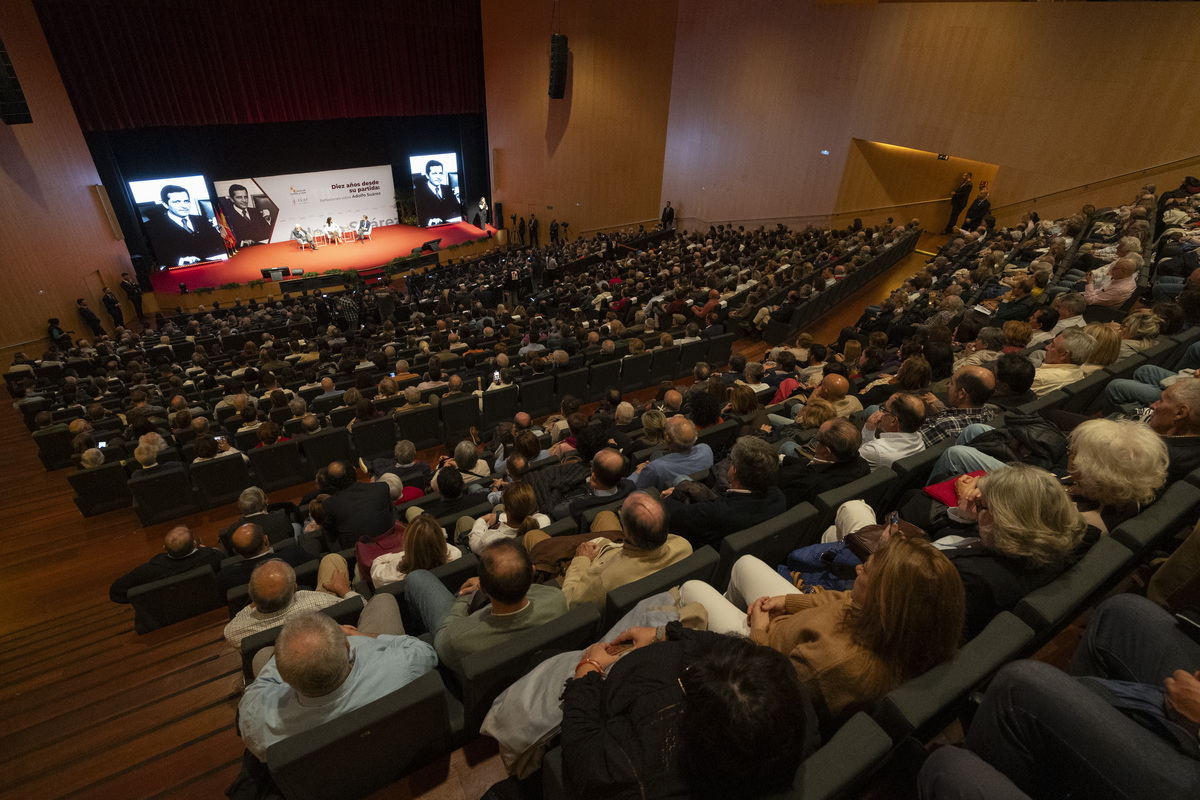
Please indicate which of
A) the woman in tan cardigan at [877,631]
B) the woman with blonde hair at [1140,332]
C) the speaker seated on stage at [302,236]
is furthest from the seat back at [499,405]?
the speaker seated on stage at [302,236]

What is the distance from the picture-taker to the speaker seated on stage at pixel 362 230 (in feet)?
67.7

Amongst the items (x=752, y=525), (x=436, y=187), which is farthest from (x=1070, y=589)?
(x=436, y=187)

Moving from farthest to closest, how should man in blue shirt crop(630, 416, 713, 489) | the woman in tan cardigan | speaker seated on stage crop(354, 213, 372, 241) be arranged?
speaker seated on stage crop(354, 213, 372, 241)
man in blue shirt crop(630, 416, 713, 489)
the woman in tan cardigan

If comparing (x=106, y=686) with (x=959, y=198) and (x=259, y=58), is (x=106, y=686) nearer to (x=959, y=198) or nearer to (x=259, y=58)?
(x=959, y=198)

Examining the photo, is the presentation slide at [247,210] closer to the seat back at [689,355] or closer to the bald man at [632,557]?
the seat back at [689,355]

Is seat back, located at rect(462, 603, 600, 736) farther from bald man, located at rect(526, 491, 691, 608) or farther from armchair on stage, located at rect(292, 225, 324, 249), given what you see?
armchair on stage, located at rect(292, 225, 324, 249)

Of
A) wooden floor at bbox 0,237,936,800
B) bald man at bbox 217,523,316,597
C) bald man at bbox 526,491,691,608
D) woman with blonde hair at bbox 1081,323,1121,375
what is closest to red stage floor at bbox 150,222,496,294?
wooden floor at bbox 0,237,936,800

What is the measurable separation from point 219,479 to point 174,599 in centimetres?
224

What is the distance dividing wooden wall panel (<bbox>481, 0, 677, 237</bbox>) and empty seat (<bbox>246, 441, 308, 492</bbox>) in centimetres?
1655

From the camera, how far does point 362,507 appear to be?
3652 mm

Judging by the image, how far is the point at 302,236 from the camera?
1927 cm

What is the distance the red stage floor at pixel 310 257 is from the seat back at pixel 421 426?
13.2m

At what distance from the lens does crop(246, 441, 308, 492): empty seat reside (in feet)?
18.7

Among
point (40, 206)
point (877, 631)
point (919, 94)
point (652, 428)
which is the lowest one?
point (652, 428)
